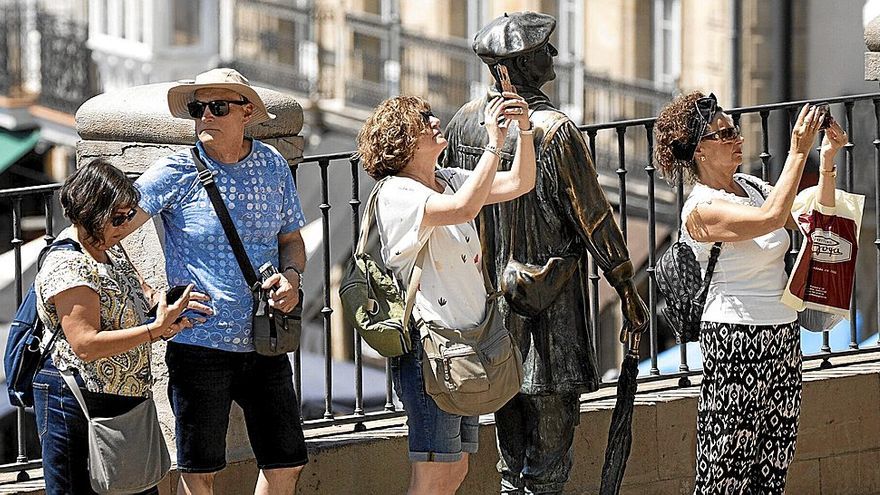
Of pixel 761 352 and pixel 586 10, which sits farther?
pixel 586 10

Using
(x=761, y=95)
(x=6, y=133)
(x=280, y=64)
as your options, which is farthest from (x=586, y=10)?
(x=6, y=133)

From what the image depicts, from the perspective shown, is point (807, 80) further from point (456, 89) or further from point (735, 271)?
point (735, 271)

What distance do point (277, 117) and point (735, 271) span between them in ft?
5.50

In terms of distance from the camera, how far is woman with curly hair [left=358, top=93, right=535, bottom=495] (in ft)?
22.2

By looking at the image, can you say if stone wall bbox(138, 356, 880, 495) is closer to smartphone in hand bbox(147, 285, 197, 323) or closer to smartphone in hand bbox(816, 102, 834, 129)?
smartphone in hand bbox(147, 285, 197, 323)

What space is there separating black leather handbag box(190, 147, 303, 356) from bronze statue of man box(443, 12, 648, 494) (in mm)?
755

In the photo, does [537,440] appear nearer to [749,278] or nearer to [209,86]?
[749,278]

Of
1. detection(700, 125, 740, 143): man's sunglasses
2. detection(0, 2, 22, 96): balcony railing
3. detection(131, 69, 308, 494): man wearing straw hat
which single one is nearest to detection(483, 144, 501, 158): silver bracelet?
detection(131, 69, 308, 494): man wearing straw hat

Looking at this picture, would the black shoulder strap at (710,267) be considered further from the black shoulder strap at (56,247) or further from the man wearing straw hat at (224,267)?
the black shoulder strap at (56,247)

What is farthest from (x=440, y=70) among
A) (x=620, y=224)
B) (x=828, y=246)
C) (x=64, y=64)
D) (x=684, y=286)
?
(x=684, y=286)

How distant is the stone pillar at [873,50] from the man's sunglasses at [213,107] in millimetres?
3136

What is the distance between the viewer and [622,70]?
24.6 meters

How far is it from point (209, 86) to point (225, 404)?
1.02 m

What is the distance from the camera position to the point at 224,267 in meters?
6.95
